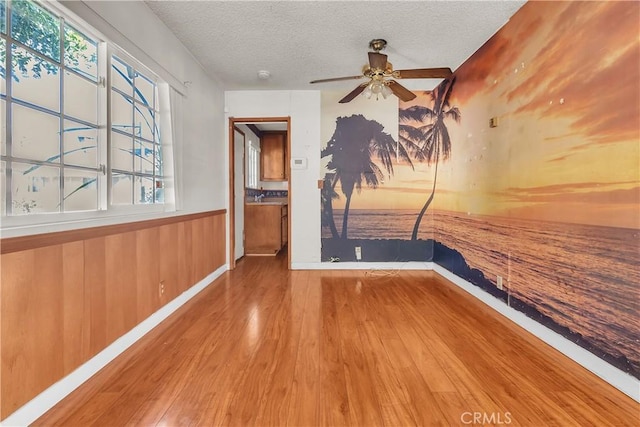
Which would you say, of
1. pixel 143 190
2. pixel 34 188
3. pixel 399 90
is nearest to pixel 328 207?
pixel 399 90

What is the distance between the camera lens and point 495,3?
219 centimetres

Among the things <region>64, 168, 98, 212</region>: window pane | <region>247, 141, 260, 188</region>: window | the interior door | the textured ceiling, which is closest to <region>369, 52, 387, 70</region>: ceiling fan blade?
the textured ceiling

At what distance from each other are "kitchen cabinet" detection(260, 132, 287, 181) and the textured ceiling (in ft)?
8.81

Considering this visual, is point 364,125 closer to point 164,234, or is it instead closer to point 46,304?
point 164,234

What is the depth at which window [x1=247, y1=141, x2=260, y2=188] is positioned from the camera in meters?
5.25

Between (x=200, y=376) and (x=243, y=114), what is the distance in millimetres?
3262

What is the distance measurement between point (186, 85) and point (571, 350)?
3649 millimetres

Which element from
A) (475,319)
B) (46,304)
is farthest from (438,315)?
(46,304)

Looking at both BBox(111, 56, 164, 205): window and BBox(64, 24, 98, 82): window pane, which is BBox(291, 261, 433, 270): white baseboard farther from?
BBox(64, 24, 98, 82): window pane

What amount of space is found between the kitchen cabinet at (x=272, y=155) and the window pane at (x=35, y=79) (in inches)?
179

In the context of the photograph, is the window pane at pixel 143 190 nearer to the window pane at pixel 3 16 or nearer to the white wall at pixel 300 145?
the window pane at pixel 3 16

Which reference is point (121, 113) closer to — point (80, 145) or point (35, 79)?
point (80, 145)

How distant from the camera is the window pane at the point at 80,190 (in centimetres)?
158

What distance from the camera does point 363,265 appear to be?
13.1 ft
